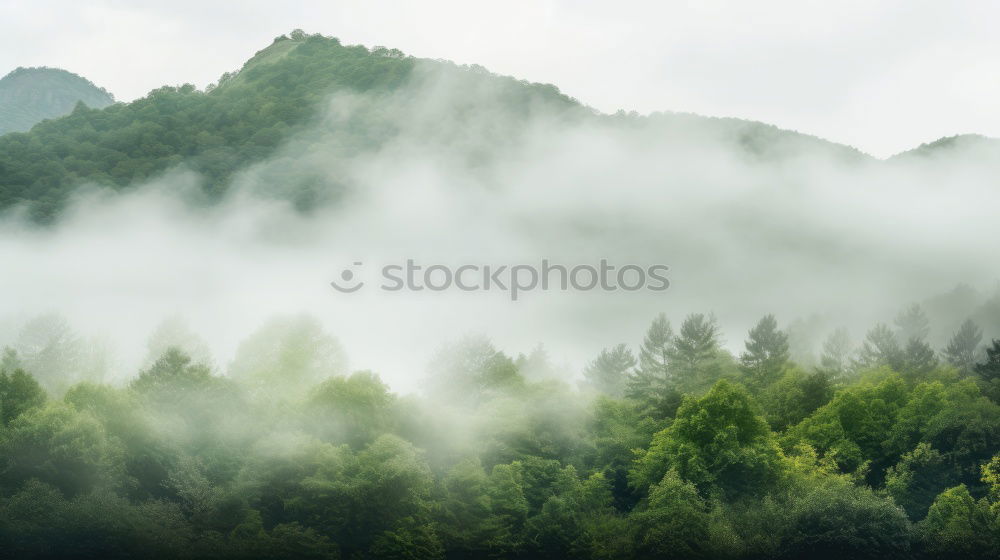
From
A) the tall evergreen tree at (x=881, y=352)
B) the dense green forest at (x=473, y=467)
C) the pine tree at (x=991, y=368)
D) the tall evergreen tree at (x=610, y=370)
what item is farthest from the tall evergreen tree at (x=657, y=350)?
the pine tree at (x=991, y=368)

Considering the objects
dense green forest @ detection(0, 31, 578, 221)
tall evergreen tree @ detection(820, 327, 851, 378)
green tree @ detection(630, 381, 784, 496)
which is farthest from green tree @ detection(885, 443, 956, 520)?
dense green forest @ detection(0, 31, 578, 221)

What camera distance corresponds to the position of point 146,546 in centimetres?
5881

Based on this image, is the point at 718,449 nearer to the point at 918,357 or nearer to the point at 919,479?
the point at 919,479

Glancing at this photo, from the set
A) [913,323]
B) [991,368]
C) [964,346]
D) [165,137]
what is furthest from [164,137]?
[991,368]

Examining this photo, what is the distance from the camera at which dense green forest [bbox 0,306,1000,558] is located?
205 ft

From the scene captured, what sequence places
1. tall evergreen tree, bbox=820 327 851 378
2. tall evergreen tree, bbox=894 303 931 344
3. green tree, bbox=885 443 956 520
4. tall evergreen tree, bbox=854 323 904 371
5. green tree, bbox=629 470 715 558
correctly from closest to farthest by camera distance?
green tree, bbox=629 470 715 558 → green tree, bbox=885 443 956 520 → tall evergreen tree, bbox=854 323 904 371 → tall evergreen tree, bbox=820 327 851 378 → tall evergreen tree, bbox=894 303 931 344

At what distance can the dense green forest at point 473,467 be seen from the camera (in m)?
62.5

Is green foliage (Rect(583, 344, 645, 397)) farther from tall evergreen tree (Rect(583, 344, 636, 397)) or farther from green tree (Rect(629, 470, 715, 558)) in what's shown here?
green tree (Rect(629, 470, 715, 558))

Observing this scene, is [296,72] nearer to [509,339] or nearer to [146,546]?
[509,339]

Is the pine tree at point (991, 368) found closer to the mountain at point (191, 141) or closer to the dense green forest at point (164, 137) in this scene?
the mountain at point (191, 141)

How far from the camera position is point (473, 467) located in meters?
72.2

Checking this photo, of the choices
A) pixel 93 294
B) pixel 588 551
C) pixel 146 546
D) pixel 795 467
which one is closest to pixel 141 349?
pixel 93 294

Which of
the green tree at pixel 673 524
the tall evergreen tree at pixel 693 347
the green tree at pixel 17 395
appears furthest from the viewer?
the tall evergreen tree at pixel 693 347

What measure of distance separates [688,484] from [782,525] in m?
7.26
